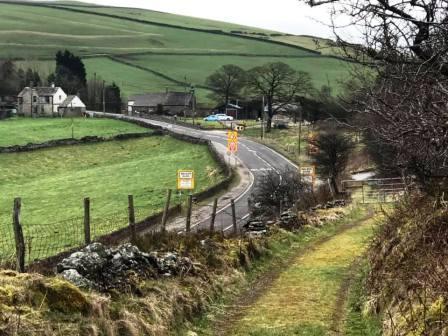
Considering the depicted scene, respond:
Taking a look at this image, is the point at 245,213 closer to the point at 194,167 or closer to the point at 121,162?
the point at 194,167

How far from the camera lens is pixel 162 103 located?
138250 mm

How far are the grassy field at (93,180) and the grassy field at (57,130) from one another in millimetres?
5867

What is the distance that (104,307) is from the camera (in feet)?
27.5

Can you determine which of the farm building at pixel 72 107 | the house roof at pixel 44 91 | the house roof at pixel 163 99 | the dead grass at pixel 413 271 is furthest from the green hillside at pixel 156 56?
the dead grass at pixel 413 271

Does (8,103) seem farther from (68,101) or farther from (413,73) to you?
(413,73)

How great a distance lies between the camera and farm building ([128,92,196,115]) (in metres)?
135

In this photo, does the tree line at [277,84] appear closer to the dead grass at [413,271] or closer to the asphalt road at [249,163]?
the asphalt road at [249,163]

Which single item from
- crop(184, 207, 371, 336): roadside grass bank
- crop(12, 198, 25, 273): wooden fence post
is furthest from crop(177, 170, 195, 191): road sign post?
crop(12, 198, 25, 273): wooden fence post

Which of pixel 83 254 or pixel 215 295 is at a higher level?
pixel 83 254

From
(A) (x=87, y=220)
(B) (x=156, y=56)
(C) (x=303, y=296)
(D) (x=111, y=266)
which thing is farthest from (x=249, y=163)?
(B) (x=156, y=56)

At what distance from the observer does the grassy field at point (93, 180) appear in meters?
35.7

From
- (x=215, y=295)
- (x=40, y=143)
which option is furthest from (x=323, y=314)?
(x=40, y=143)

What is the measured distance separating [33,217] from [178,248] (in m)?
29.0

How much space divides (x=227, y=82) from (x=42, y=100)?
1514 inches
